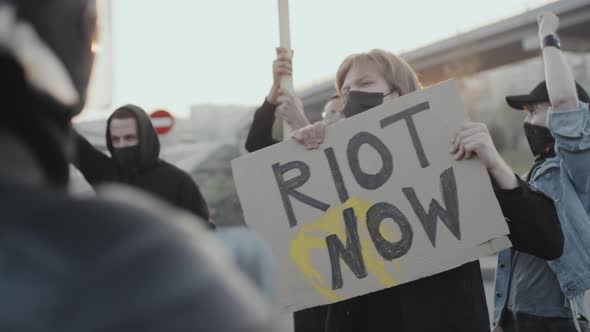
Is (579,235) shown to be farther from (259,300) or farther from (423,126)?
(259,300)

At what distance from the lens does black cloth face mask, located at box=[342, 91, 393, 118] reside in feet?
8.45

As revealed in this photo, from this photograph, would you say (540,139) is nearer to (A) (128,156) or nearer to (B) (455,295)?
(B) (455,295)

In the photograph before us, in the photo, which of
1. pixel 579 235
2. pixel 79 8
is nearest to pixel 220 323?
pixel 79 8

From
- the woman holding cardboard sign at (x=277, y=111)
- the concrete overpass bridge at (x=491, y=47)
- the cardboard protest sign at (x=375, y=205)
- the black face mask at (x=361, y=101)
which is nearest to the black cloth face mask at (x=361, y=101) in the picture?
the black face mask at (x=361, y=101)

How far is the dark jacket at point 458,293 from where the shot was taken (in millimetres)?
2145

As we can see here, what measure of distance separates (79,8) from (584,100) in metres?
3.07

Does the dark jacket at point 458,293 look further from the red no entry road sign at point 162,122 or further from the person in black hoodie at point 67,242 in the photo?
the red no entry road sign at point 162,122

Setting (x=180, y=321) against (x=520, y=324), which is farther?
(x=520, y=324)

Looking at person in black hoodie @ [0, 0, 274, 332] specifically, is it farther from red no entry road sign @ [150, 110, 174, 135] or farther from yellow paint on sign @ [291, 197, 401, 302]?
red no entry road sign @ [150, 110, 174, 135]

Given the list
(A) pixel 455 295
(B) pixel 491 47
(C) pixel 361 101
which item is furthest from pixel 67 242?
(B) pixel 491 47

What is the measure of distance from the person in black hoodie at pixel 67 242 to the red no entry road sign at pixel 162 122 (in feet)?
29.1

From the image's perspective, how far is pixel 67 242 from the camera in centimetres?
59

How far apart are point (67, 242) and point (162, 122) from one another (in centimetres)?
908

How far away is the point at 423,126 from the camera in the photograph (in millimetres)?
2393
